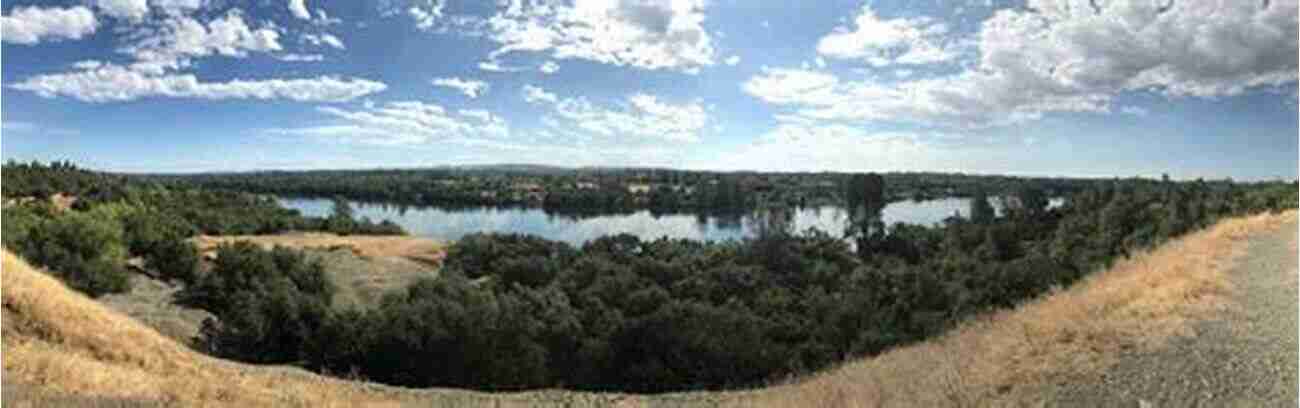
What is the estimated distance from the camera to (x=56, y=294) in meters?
22.7

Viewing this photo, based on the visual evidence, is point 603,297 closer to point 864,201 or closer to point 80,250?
point 80,250

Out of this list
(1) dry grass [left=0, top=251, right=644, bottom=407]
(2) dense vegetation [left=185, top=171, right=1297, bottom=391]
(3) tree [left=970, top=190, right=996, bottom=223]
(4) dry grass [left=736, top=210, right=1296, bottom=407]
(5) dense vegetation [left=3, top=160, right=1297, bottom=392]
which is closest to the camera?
(1) dry grass [left=0, top=251, right=644, bottom=407]

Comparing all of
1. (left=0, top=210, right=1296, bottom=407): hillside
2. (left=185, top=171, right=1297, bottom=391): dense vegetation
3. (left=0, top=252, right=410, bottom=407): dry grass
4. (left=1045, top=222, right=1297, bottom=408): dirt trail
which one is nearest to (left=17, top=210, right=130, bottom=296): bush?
(left=185, top=171, right=1297, bottom=391): dense vegetation

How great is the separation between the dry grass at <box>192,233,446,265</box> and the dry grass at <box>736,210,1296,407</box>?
6289 cm

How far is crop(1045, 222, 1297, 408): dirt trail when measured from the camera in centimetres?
1425

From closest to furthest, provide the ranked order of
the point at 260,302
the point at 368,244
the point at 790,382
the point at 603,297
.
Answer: the point at 790,382
the point at 260,302
the point at 603,297
the point at 368,244

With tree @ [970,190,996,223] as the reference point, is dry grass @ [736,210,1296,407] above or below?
above

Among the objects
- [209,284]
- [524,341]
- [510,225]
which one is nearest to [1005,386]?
[524,341]

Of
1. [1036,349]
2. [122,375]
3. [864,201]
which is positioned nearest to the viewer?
[122,375]

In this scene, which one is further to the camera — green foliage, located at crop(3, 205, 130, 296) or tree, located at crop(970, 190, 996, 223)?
tree, located at crop(970, 190, 996, 223)

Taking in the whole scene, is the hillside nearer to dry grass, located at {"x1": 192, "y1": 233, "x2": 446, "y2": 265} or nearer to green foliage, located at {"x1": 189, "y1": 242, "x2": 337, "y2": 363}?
green foliage, located at {"x1": 189, "y1": 242, "x2": 337, "y2": 363}

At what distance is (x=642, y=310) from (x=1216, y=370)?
162 feet

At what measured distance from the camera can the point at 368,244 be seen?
96438 millimetres

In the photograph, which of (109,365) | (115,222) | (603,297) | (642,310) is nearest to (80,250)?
(115,222)
